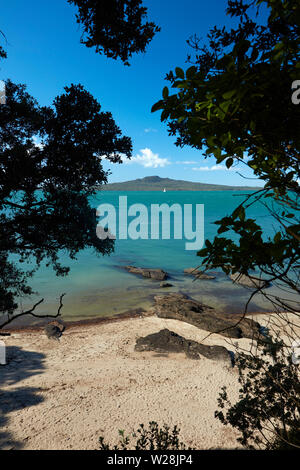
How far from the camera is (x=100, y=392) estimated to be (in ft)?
32.4

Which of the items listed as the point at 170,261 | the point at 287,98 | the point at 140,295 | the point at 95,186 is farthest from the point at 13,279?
the point at 170,261

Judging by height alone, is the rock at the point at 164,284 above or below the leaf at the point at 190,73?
below

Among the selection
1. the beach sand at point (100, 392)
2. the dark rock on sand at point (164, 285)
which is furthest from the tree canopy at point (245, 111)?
the dark rock on sand at point (164, 285)

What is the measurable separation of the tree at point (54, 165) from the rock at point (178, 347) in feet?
25.2

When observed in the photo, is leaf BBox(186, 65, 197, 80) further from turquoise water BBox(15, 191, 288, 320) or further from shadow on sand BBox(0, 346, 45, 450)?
turquoise water BBox(15, 191, 288, 320)

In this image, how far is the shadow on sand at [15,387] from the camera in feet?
25.7

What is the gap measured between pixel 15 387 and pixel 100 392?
3430 millimetres

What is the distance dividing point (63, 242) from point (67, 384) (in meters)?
6.31

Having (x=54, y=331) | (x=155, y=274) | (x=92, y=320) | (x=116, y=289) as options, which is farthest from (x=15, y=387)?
(x=155, y=274)

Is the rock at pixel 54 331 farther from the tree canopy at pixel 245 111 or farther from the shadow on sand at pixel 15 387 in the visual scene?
the tree canopy at pixel 245 111

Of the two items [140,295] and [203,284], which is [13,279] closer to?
[140,295]

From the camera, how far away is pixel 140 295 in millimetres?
23250

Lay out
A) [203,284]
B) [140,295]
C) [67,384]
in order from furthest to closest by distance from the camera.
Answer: [203,284]
[140,295]
[67,384]

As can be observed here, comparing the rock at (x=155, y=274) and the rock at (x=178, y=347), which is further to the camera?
the rock at (x=155, y=274)
